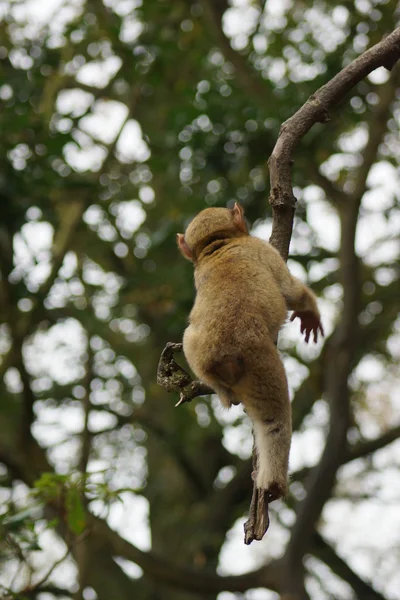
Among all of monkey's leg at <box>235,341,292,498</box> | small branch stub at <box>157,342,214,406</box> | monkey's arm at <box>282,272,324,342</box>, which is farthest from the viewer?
monkey's arm at <box>282,272,324,342</box>

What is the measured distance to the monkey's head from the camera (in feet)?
13.0

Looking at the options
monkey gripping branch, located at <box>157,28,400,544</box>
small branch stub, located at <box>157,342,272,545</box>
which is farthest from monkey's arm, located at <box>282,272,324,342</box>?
small branch stub, located at <box>157,342,272,545</box>

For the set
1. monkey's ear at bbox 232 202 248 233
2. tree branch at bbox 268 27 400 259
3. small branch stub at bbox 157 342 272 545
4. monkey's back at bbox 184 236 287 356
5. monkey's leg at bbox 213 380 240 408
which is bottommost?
small branch stub at bbox 157 342 272 545

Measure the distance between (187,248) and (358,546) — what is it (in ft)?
33.6

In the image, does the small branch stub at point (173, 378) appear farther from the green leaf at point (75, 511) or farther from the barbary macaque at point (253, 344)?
the green leaf at point (75, 511)

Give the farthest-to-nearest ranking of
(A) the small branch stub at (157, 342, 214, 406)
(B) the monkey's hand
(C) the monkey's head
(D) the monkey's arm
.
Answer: (C) the monkey's head → (B) the monkey's hand → (D) the monkey's arm → (A) the small branch stub at (157, 342, 214, 406)

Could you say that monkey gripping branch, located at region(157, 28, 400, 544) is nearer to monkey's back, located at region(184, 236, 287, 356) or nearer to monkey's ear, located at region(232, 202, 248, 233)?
monkey's back, located at region(184, 236, 287, 356)

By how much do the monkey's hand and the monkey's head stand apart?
56 cm

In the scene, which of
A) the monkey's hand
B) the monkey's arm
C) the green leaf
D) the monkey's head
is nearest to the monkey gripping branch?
the monkey's arm

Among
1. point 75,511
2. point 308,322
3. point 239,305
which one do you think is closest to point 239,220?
point 308,322

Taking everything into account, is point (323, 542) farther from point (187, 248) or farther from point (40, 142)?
point (187, 248)

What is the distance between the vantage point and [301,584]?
8.53m

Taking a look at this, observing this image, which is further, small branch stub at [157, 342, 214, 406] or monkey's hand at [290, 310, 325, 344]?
monkey's hand at [290, 310, 325, 344]

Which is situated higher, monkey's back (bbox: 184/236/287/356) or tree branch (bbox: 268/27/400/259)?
tree branch (bbox: 268/27/400/259)
